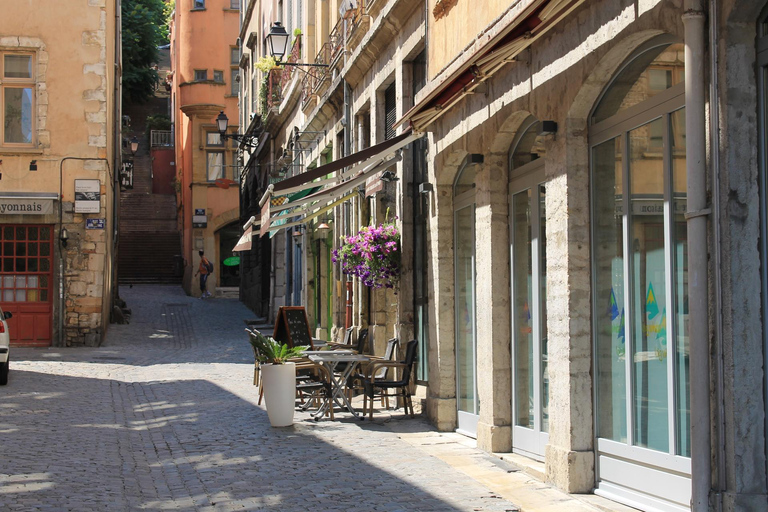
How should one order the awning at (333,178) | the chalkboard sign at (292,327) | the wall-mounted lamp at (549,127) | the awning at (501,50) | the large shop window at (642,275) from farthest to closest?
1. the chalkboard sign at (292,327)
2. the awning at (333,178)
3. the wall-mounted lamp at (549,127)
4. the awning at (501,50)
5. the large shop window at (642,275)

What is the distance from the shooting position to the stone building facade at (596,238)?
5453 mm

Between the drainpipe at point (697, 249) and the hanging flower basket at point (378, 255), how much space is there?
7.73 metres

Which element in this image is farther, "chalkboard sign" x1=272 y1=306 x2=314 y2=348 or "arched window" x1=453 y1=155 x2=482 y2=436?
"chalkboard sign" x1=272 y1=306 x2=314 y2=348

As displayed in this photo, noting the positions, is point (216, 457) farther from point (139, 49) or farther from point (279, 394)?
point (139, 49)

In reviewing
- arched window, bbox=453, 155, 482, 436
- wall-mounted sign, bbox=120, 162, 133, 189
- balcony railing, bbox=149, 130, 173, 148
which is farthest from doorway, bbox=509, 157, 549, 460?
balcony railing, bbox=149, 130, 173, 148

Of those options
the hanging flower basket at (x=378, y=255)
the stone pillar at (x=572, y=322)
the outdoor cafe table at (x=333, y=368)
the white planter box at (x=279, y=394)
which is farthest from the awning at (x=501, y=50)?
the outdoor cafe table at (x=333, y=368)

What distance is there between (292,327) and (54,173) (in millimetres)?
9132

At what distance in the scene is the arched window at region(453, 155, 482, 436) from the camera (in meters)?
10.9

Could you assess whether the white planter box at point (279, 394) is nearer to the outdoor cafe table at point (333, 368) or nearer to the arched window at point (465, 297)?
the outdoor cafe table at point (333, 368)

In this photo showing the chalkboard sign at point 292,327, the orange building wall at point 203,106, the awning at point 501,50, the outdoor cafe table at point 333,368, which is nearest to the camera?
the awning at point 501,50

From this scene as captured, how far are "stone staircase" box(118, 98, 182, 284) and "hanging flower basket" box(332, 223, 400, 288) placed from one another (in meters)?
29.4

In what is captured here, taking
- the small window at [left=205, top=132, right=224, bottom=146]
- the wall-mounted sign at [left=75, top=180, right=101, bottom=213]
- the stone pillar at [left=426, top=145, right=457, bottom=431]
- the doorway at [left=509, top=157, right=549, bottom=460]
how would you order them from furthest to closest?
the small window at [left=205, top=132, right=224, bottom=146]
the wall-mounted sign at [left=75, top=180, right=101, bottom=213]
the stone pillar at [left=426, top=145, right=457, bottom=431]
the doorway at [left=509, top=157, right=549, bottom=460]

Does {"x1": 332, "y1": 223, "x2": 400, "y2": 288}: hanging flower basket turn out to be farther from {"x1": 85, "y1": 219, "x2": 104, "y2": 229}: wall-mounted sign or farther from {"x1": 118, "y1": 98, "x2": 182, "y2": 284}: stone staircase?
{"x1": 118, "y1": 98, "x2": 182, "y2": 284}: stone staircase

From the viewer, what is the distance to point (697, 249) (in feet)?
18.3
